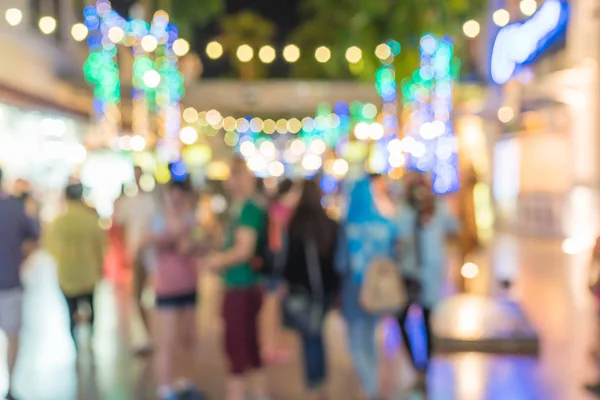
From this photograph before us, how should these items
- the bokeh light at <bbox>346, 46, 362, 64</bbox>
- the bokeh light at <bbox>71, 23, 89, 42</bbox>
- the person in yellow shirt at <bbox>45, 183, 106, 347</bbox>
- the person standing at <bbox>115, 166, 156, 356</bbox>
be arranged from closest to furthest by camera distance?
the person in yellow shirt at <bbox>45, 183, 106, 347</bbox> → the person standing at <bbox>115, 166, 156, 356</bbox> → the bokeh light at <bbox>71, 23, 89, 42</bbox> → the bokeh light at <bbox>346, 46, 362, 64</bbox>

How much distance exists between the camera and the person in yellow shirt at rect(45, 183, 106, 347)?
673 centimetres

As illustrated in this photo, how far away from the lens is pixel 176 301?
6066 millimetres

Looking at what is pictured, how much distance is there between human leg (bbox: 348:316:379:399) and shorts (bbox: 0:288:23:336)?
2461 mm

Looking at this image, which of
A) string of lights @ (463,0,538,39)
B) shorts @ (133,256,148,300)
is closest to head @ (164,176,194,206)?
shorts @ (133,256,148,300)

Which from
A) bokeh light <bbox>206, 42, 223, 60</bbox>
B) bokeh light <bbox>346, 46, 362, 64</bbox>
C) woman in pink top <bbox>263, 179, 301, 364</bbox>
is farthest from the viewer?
bokeh light <bbox>206, 42, 223, 60</bbox>

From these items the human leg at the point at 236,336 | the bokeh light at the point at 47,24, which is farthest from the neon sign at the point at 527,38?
the bokeh light at the point at 47,24

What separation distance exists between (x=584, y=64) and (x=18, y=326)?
293 inches

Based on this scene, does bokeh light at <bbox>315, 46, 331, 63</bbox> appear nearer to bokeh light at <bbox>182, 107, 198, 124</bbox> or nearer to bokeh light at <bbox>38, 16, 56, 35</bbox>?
bokeh light at <bbox>182, 107, 198, 124</bbox>

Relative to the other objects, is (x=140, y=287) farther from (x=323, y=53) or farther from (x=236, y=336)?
(x=323, y=53)

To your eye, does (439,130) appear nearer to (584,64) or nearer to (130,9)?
(130,9)

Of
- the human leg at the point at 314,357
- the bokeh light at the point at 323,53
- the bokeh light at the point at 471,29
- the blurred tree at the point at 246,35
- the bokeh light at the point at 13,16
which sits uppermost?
the blurred tree at the point at 246,35

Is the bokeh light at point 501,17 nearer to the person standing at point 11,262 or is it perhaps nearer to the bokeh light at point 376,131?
the bokeh light at point 376,131

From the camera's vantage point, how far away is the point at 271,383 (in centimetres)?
672

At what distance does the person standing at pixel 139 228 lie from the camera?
7.56 m
